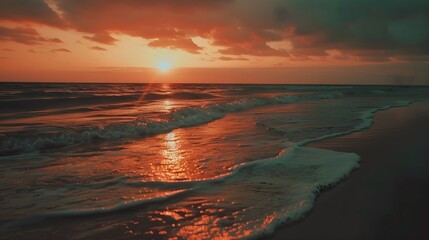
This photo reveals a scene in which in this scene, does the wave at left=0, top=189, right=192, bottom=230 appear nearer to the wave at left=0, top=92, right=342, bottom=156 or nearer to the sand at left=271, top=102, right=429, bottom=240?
the sand at left=271, top=102, right=429, bottom=240

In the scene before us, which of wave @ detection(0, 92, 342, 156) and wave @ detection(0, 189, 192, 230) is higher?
wave @ detection(0, 92, 342, 156)

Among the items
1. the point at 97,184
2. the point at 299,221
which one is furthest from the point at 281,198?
the point at 97,184

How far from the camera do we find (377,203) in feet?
16.0

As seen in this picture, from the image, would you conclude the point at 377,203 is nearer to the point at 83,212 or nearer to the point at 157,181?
the point at 157,181

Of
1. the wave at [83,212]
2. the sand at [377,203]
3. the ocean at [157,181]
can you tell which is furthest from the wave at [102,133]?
the sand at [377,203]

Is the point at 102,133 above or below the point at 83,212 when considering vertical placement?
above

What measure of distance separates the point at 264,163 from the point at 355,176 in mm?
1746

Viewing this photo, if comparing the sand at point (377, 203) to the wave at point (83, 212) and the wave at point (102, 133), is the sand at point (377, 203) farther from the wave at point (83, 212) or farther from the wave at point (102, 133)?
the wave at point (102, 133)

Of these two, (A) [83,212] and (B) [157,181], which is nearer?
(A) [83,212]

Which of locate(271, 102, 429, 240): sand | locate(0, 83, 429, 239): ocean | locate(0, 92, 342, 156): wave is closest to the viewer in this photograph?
locate(271, 102, 429, 240): sand

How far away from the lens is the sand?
13.3 ft

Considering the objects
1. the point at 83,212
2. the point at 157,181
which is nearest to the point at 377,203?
the point at 157,181

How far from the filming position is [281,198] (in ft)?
16.6

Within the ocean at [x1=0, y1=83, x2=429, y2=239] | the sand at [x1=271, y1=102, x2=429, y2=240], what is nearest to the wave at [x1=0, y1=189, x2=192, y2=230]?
the ocean at [x1=0, y1=83, x2=429, y2=239]
